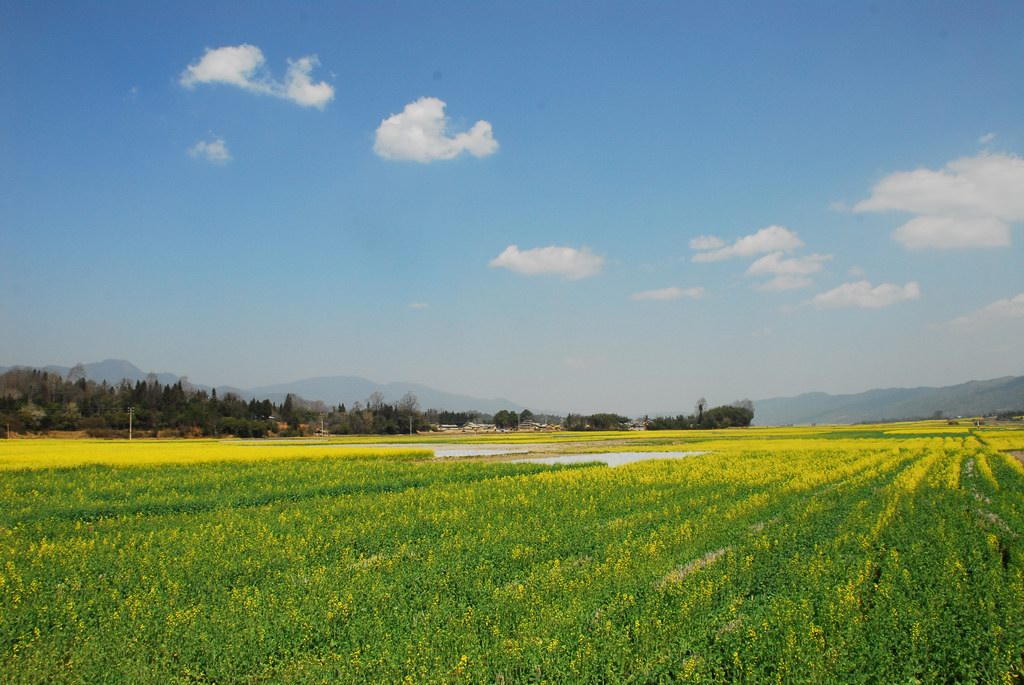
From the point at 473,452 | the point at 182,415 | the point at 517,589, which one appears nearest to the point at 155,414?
the point at 182,415

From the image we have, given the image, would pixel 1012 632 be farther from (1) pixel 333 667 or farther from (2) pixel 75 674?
(2) pixel 75 674

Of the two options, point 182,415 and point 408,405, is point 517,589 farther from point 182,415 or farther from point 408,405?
point 408,405

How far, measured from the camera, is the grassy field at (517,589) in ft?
23.8

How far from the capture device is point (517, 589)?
10.0 metres

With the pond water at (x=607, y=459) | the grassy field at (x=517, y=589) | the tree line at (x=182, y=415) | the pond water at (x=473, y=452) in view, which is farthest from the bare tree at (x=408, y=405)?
the grassy field at (x=517, y=589)

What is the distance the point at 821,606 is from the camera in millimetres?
8984

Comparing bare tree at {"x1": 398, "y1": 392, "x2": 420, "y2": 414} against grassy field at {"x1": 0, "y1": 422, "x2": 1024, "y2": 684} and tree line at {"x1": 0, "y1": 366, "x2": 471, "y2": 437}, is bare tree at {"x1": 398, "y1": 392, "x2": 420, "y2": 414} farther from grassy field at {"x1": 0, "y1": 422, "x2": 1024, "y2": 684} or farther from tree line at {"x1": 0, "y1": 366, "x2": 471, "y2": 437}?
grassy field at {"x1": 0, "y1": 422, "x2": 1024, "y2": 684}

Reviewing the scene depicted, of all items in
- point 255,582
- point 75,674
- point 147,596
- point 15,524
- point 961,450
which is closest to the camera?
point 75,674

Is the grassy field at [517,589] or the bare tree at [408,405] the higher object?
the bare tree at [408,405]

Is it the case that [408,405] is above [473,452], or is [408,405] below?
above

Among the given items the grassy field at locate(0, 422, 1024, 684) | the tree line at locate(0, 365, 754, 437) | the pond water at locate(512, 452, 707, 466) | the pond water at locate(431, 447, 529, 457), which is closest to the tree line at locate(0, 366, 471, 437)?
the tree line at locate(0, 365, 754, 437)

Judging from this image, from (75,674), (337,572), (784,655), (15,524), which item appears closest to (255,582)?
(337,572)

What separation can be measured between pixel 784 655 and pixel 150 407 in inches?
5257

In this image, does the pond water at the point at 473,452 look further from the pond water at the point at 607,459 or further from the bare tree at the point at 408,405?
the bare tree at the point at 408,405
